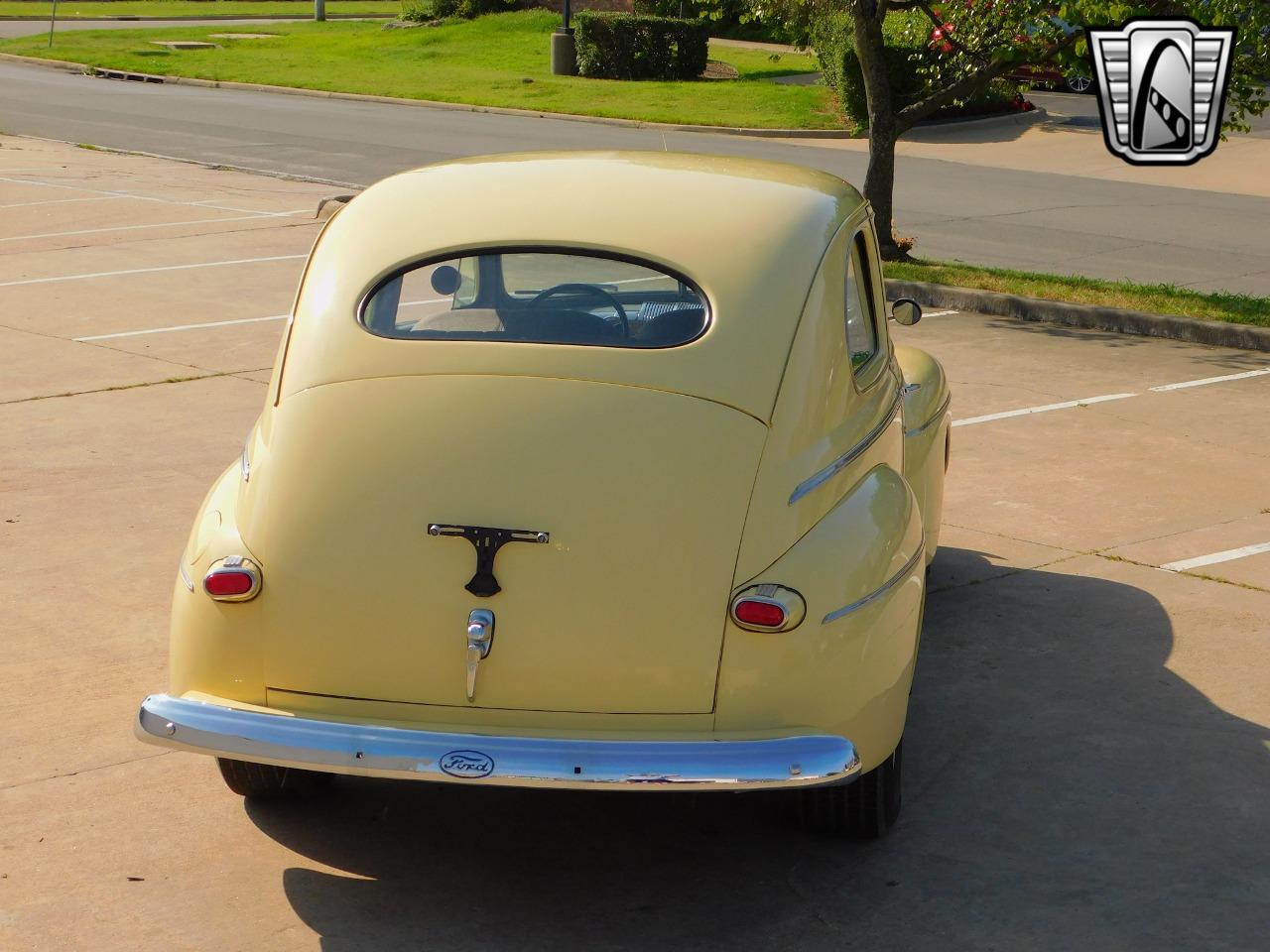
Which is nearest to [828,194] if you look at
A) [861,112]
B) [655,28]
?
[861,112]

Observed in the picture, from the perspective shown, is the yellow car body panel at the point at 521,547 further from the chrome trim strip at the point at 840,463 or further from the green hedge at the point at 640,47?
the green hedge at the point at 640,47

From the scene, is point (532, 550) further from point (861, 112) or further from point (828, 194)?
point (861, 112)

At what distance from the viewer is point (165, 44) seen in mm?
41875

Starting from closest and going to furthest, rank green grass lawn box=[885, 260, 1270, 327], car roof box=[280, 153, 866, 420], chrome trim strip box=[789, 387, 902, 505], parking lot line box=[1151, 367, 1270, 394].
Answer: chrome trim strip box=[789, 387, 902, 505] < car roof box=[280, 153, 866, 420] < parking lot line box=[1151, 367, 1270, 394] < green grass lawn box=[885, 260, 1270, 327]

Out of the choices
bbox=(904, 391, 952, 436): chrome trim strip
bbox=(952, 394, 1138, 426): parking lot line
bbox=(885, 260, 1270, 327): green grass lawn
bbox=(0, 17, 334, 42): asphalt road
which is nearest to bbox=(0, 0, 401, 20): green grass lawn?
bbox=(0, 17, 334, 42): asphalt road

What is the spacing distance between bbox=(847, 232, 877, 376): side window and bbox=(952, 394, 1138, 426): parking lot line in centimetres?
397

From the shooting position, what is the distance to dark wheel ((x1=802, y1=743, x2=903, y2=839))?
4.57 metres

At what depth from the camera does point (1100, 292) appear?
13.3m

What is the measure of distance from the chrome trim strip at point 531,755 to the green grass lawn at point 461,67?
24.8 metres

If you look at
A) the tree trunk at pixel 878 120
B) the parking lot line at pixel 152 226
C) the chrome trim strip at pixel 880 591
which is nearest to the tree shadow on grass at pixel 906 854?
the chrome trim strip at pixel 880 591

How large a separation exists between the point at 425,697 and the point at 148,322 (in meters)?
8.48

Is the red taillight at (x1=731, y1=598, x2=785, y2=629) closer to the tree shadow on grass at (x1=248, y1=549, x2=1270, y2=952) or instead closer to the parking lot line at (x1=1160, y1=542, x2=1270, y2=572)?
the tree shadow on grass at (x1=248, y1=549, x2=1270, y2=952)

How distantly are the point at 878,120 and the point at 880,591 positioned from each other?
36.0 feet

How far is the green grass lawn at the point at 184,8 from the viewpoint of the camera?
183 ft
